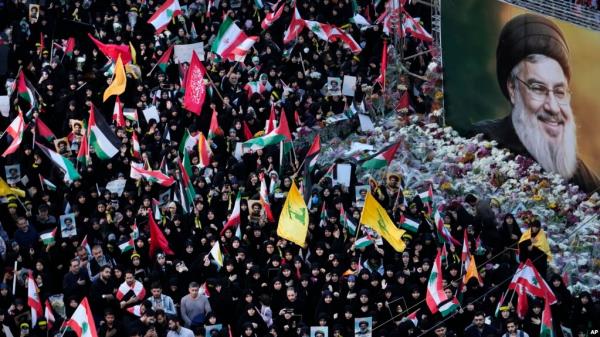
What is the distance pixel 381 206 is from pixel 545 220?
3.95m

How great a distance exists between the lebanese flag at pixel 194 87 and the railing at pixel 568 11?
635cm

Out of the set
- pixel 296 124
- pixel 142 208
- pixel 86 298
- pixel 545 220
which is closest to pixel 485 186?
pixel 545 220

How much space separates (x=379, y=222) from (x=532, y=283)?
8.65 feet

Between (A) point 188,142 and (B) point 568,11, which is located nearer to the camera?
(A) point 188,142

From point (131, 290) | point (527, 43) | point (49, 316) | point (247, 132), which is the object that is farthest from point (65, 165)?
point (527, 43)

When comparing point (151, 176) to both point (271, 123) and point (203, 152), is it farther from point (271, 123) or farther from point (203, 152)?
point (271, 123)

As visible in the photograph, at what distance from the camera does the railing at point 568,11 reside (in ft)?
114

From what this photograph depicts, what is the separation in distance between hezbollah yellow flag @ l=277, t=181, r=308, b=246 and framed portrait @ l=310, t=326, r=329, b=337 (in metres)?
2.13

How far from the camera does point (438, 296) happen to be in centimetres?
2758

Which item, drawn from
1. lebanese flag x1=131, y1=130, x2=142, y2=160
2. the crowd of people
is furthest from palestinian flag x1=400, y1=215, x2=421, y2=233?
lebanese flag x1=131, y1=130, x2=142, y2=160

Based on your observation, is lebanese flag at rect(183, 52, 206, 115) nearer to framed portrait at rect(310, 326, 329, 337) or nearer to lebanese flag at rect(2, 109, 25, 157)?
lebanese flag at rect(2, 109, 25, 157)

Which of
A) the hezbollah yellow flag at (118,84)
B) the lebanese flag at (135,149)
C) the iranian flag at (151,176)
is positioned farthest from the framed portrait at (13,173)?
the hezbollah yellow flag at (118,84)

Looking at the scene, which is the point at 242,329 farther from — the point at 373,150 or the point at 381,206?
the point at 373,150

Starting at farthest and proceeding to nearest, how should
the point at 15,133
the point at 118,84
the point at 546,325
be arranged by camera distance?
the point at 118,84, the point at 15,133, the point at 546,325
